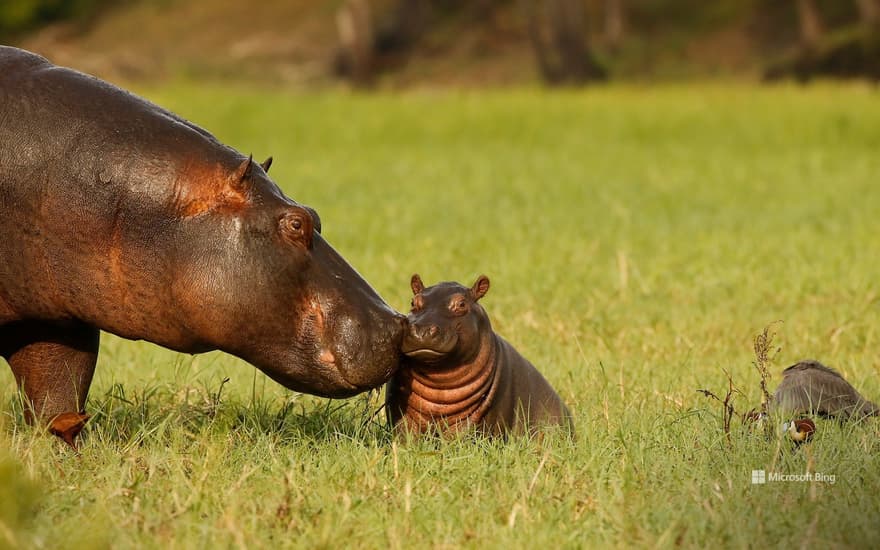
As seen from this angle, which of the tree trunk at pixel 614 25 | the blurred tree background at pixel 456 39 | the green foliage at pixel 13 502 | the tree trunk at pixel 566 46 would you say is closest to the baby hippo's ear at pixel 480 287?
the green foliage at pixel 13 502

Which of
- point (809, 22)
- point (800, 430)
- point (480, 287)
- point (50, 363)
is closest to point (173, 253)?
point (50, 363)

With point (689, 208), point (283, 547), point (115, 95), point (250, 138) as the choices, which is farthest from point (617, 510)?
point (250, 138)

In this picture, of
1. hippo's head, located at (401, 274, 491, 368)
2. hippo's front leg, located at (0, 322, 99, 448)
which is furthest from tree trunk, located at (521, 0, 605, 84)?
hippo's front leg, located at (0, 322, 99, 448)

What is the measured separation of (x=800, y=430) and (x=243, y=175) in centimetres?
205

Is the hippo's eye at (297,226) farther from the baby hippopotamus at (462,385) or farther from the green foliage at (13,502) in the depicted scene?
the green foliage at (13,502)

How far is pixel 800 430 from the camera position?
4770mm

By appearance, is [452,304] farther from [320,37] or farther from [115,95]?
[320,37]

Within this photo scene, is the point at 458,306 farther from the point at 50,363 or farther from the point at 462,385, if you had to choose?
the point at 50,363

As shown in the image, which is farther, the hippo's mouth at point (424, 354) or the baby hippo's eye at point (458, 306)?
the baby hippo's eye at point (458, 306)

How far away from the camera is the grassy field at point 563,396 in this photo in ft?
13.0

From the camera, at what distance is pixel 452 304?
505 cm

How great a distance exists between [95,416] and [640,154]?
48.9 ft

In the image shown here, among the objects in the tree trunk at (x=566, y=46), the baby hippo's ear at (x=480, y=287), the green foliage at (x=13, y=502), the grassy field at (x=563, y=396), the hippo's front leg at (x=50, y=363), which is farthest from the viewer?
the tree trunk at (x=566, y=46)

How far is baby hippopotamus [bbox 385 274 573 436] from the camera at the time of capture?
5.05 metres
